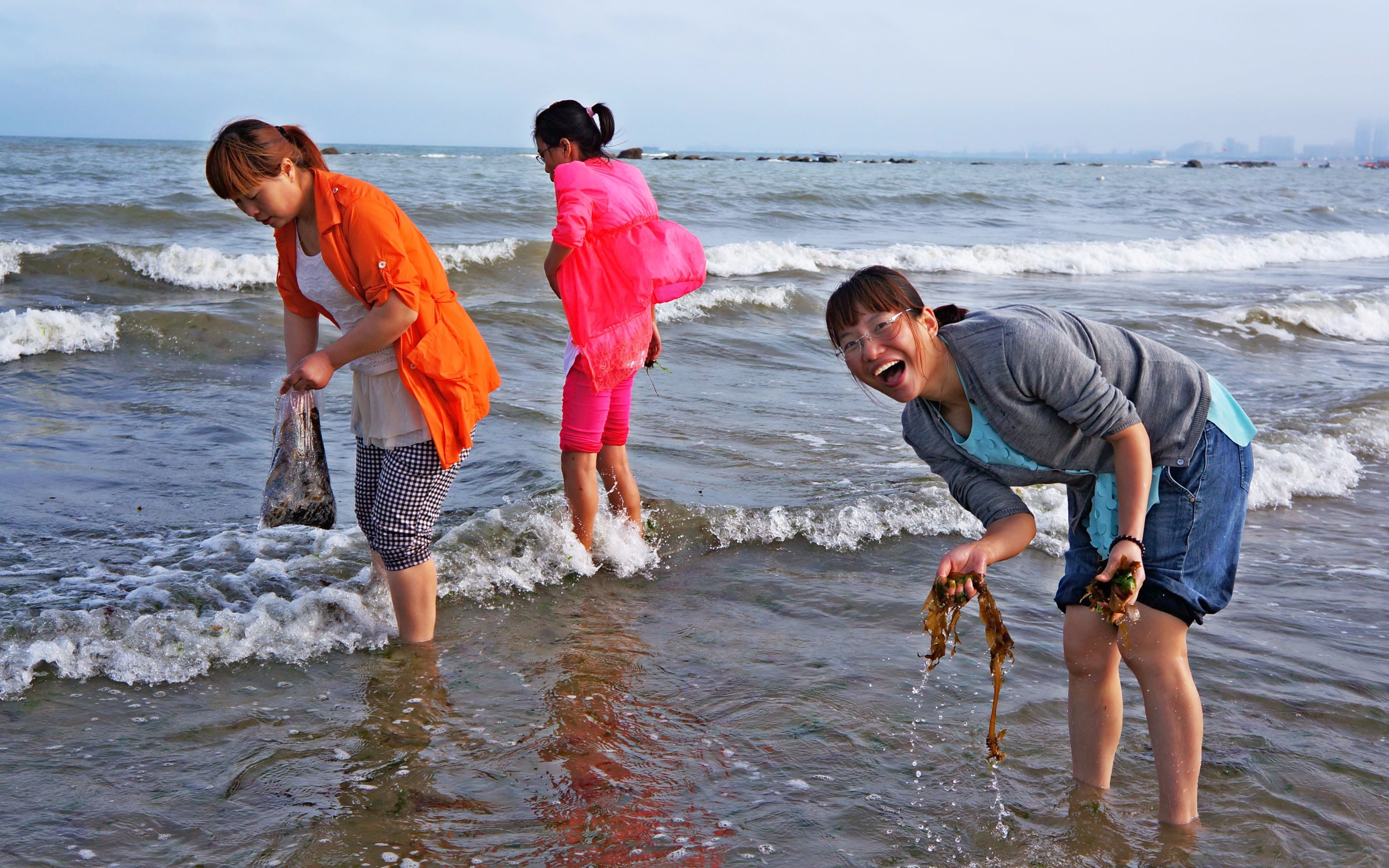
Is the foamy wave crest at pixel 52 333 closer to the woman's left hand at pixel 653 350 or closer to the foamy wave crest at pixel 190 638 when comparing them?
the foamy wave crest at pixel 190 638

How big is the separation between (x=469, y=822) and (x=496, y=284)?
11.4 meters

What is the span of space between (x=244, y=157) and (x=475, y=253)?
11881 millimetres

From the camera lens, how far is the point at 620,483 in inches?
183

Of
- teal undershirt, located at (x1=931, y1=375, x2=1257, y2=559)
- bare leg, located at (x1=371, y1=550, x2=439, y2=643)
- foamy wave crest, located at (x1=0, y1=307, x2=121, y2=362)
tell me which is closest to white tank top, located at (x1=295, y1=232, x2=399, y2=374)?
bare leg, located at (x1=371, y1=550, x2=439, y2=643)

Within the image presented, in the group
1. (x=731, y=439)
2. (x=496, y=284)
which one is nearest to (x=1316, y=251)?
(x=496, y=284)

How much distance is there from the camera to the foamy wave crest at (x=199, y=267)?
12414mm

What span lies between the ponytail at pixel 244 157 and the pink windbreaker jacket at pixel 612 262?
45.8 inches

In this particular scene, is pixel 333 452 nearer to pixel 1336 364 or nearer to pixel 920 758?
pixel 920 758

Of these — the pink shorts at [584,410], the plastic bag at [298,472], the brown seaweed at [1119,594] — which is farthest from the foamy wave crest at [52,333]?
the brown seaweed at [1119,594]

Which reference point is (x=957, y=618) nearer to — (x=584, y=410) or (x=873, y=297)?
(x=873, y=297)

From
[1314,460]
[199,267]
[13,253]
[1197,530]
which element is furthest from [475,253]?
[1197,530]

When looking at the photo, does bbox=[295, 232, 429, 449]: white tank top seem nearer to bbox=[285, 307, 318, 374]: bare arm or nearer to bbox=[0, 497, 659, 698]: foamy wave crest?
bbox=[285, 307, 318, 374]: bare arm

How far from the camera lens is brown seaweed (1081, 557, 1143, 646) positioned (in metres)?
2.27

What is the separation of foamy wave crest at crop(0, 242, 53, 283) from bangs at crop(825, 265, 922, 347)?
12.3 metres
